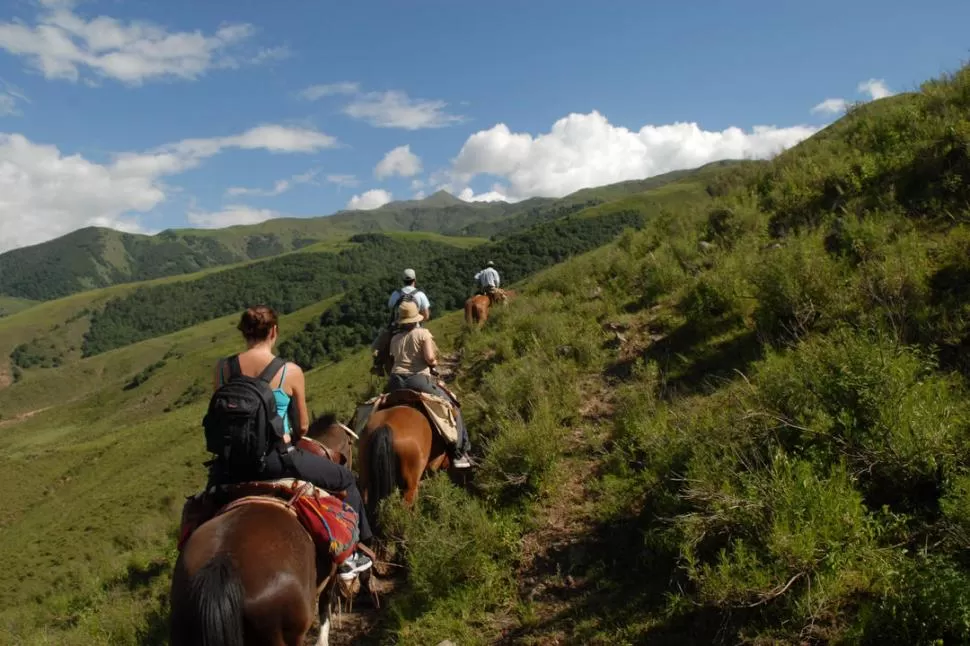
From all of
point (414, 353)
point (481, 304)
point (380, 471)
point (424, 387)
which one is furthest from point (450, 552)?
point (481, 304)

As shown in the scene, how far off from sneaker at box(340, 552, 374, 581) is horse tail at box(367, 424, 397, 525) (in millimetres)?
809

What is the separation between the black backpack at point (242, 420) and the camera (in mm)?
3824

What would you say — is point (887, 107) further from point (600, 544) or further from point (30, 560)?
point (30, 560)

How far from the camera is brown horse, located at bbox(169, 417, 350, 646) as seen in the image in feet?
10.5

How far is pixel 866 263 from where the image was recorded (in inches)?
259

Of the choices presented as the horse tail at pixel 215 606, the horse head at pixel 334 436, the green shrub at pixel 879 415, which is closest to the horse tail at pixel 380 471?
the horse head at pixel 334 436

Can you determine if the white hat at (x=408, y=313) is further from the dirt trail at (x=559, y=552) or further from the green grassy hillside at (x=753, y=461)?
the dirt trail at (x=559, y=552)

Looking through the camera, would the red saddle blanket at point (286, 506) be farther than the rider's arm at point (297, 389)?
No

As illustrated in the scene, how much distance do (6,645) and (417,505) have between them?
6214 millimetres

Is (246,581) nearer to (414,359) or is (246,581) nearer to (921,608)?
(921,608)

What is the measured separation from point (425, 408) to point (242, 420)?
304 cm

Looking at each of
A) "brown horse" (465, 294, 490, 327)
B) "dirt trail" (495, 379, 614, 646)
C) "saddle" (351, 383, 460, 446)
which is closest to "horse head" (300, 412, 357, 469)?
"saddle" (351, 383, 460, 446)

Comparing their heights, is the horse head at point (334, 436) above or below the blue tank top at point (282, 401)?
below

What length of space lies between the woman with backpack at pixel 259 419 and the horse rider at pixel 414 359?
7.81ft
